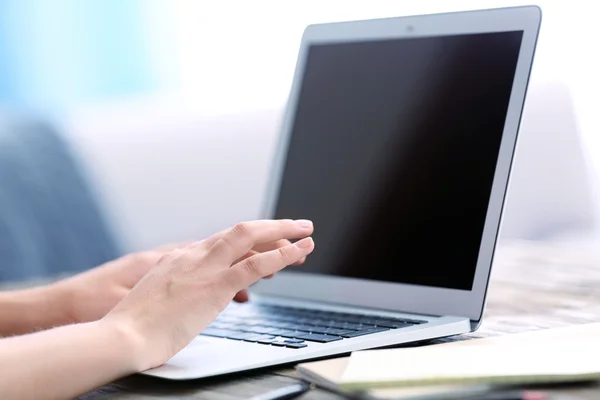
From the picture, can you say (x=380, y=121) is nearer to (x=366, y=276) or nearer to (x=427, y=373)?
(x=366, y=276)

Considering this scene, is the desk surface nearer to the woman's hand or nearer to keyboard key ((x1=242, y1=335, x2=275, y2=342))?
keyboard key ((x1=242, y1=335, x2=275, y2=342))

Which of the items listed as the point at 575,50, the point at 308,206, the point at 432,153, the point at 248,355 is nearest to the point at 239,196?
the point at 575,50

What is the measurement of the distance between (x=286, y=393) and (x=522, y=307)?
473 millimetres

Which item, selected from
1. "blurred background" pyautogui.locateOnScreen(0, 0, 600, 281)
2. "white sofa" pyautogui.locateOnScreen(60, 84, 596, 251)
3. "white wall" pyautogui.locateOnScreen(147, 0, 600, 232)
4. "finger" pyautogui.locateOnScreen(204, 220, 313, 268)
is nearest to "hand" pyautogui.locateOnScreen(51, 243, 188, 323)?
"finger" pyautogui.locateOnScreen(204, 220, 313, 268)

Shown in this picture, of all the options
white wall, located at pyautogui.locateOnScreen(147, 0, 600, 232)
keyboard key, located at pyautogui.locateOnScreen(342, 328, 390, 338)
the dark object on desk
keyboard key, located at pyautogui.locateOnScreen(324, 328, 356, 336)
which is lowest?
keyboard key, located at pyautogui.locateOnScreen(324, 328, 356, 336)

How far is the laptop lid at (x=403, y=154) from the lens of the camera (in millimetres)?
884

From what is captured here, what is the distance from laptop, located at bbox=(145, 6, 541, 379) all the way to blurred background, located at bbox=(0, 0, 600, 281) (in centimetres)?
109

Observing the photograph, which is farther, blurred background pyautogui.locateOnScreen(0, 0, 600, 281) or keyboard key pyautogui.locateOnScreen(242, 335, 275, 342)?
blurred background pyautogui.locateOnScreen(0, 0, 600, 281)

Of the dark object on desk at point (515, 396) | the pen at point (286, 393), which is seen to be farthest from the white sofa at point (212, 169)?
the dark object on desk at point (515, 396)

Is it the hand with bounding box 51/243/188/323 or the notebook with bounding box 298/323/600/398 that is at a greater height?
the notebook with bounding box 298/323/600/398

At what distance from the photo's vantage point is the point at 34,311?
974 mm

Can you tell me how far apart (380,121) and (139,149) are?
162 centimetres

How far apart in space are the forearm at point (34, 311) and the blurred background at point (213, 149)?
1129 mm

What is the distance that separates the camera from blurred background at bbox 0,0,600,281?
85.7 inches
